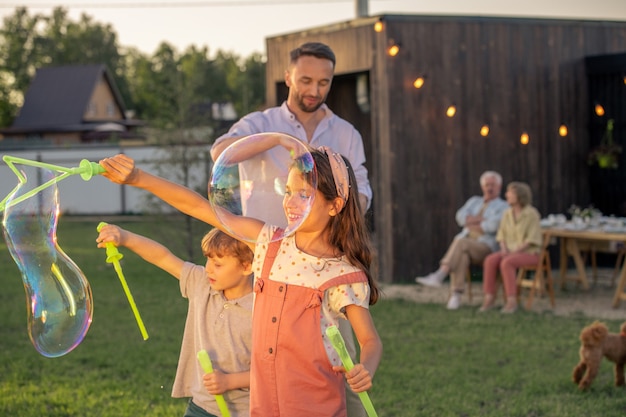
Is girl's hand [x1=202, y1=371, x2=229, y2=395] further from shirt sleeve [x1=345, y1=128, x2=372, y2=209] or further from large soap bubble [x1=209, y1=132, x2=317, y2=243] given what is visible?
shirt sleeve [x1=345, y1=128, x2=372, y2=209]

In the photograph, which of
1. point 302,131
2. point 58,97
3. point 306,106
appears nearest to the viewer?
point 306,106

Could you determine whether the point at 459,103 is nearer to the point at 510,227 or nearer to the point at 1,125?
the point at 510,227

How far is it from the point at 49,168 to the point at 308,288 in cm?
92

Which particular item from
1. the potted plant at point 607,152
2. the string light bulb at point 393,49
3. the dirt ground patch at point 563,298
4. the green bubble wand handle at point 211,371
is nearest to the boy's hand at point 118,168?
the green bubble wand handle at point 211,371

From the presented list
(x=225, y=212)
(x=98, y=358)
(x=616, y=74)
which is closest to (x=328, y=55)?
(x=225, y=212)

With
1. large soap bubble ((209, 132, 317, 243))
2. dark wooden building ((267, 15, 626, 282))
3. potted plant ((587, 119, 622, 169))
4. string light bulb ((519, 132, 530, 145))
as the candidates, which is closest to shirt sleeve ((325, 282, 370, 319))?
large soap bubble ((209, 132, 317, 243))

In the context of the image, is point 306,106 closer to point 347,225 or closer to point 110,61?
point 347,225

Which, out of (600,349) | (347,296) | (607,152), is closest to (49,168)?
(347,296)

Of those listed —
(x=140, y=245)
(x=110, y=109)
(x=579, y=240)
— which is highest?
(x=110, y=109)

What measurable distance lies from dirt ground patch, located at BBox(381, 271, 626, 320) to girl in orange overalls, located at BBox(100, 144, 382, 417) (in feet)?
18.8

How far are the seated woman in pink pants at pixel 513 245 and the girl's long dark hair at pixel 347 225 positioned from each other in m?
5.79

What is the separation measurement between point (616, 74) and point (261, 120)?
27.8ft

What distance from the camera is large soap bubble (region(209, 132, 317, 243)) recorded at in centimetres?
301

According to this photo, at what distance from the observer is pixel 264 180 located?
3287mm
